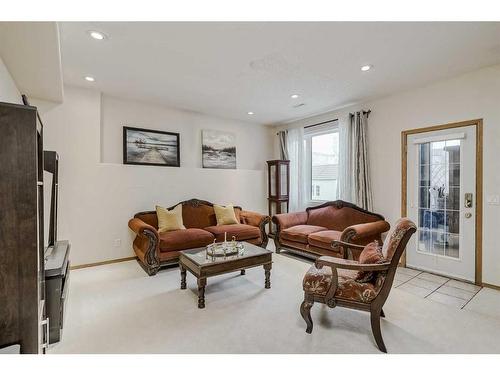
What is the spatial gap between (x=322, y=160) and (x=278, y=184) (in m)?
1.06

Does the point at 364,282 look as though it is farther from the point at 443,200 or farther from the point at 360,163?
the point at 360,163

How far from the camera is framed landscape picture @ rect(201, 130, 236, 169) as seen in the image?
515 cm

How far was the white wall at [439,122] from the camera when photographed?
305 cm

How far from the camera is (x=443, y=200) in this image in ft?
11.5

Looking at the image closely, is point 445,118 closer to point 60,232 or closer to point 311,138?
point 311,138

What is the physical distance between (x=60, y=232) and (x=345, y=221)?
14.3 ft

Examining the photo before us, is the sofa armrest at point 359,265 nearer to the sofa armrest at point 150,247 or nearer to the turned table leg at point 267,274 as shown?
the turned table leg at point 267,274

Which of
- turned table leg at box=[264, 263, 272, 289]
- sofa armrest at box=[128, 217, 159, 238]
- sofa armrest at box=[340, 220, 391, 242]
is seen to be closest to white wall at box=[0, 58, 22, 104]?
sofa armrest at box=[128, 217, 159, 238]

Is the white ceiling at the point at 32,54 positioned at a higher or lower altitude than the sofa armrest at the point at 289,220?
higher

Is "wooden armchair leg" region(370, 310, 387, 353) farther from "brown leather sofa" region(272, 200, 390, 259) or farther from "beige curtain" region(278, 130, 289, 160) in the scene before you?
"beige curtain" region(278, 130, 289, 160)

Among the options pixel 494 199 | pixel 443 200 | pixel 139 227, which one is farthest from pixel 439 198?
pixel 139 227

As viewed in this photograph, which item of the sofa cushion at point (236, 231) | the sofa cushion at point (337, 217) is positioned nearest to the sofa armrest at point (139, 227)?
the sofa cushion at point (236, 231)

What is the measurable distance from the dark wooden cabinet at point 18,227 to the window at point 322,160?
179 inches
